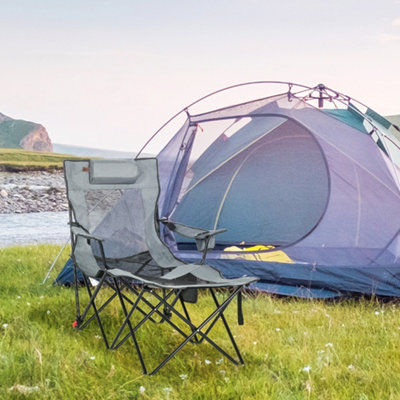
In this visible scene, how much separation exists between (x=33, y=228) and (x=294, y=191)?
23.6 feet

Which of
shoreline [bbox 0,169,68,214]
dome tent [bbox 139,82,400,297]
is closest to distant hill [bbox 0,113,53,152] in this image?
shoreline [bbox 0,169,68,214]

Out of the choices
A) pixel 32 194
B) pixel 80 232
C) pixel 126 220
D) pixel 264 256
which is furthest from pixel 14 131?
pixel 80 232

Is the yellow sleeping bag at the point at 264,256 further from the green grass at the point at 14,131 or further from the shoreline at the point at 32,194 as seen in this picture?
the green grass at the point at 14,131

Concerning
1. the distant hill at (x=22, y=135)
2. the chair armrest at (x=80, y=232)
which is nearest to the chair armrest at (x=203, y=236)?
the chair armrest at (x=80, y=232)

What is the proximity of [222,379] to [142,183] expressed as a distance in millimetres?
1642

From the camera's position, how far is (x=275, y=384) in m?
2.64

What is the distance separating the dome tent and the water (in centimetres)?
390

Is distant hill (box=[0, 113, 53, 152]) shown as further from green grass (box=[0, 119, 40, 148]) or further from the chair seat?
the chair seat

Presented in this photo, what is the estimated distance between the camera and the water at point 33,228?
9.52 m

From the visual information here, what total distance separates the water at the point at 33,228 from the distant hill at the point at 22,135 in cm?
6283

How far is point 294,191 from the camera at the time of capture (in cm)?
551

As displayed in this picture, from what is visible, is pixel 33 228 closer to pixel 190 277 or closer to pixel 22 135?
pixel 190 277

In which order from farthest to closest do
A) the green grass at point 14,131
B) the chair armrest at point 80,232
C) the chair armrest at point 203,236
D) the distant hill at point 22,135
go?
1. the distant hill at point 22,135
2. the green grass at point 14,131
3. the chair armrest at point 203,236
4. the chair armrest at point 80,232

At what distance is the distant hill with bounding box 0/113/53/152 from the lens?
77.2m
